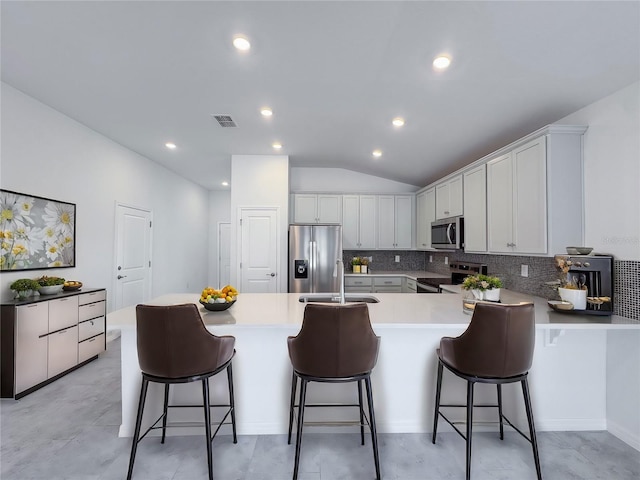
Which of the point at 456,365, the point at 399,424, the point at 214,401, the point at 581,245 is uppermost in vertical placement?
the point at 581,245

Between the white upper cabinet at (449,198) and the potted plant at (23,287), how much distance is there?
182 inches

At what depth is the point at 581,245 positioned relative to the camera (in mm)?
2506

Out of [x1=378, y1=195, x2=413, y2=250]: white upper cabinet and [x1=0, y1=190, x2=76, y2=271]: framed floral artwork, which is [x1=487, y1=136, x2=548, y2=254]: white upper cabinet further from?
[x1=0, y1=190, x2=76, y2=271]: framed floral artwork

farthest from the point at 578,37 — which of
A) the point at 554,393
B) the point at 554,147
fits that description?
the point at 554,393

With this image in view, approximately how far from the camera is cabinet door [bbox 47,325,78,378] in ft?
9.85

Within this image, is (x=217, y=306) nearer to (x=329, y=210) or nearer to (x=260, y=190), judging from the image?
(x=260, y=190)

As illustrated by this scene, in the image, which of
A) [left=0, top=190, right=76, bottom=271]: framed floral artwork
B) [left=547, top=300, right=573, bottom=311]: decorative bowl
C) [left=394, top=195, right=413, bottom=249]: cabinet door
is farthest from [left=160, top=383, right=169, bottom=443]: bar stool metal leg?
[left=394, top=195, right=413, bottom=249]: cabinet door

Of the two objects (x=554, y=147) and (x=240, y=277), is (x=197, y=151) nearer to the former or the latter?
(x=240, y=277)

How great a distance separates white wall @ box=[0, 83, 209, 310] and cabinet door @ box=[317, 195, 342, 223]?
291 cm

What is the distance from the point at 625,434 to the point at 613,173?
1836 mm

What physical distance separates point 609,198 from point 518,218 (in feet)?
2.10

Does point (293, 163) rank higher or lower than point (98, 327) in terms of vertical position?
higher

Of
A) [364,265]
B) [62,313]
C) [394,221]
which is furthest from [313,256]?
[62,313]

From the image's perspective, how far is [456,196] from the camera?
158 inches
